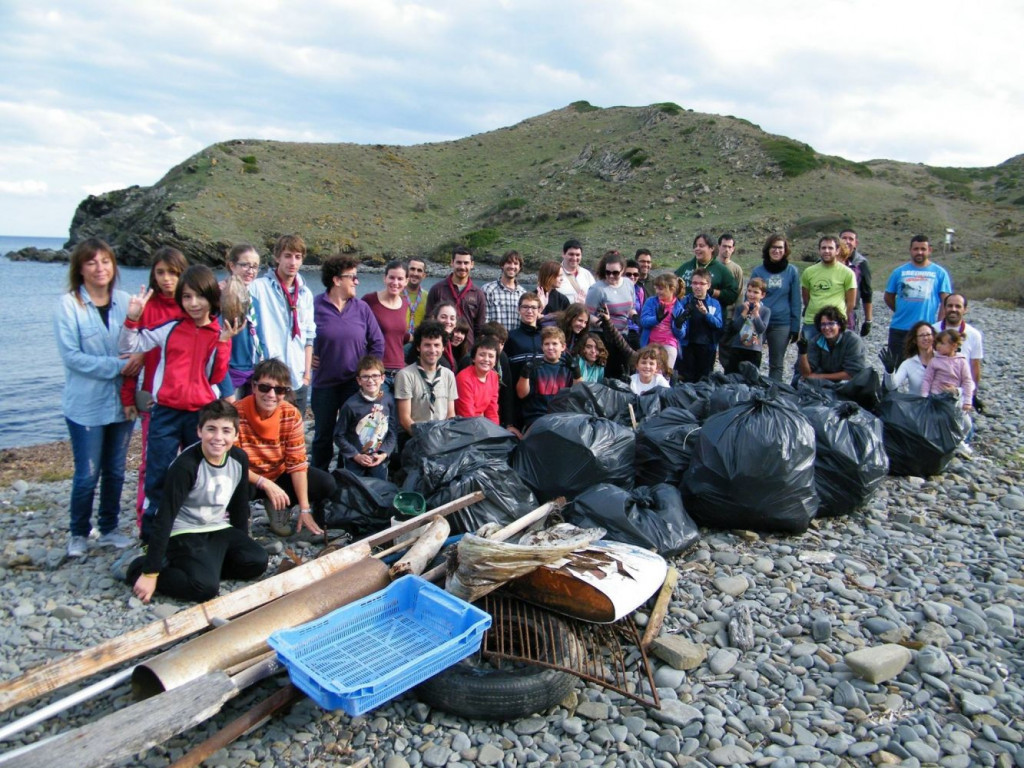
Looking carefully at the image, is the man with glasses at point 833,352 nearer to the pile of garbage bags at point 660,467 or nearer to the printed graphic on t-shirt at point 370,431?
the pile of garbage bags at point 660,467

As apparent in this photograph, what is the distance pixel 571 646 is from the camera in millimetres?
2996

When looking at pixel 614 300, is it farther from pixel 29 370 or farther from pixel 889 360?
pixel 29 370

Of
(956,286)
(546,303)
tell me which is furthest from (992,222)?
(546,303)

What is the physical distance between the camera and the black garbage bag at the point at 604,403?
5.32 meters

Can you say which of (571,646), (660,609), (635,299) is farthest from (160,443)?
(635,299)

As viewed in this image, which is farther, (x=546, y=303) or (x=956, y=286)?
(x=956, y=286)

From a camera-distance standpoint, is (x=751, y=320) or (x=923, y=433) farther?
(x=751, y=320)

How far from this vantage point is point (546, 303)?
6.48 m

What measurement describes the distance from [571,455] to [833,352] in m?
3.25

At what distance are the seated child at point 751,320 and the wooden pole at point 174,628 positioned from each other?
394cm

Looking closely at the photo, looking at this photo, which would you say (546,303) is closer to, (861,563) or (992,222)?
(861,563)

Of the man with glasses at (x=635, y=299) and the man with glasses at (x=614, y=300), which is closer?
the man with glasses at (x=614, y=300)

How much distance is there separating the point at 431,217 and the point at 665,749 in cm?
5655

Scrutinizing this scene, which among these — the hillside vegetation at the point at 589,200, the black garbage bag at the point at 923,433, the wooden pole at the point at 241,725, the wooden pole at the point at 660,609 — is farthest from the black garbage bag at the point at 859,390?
the hillside vegetation at the point at 589,200
